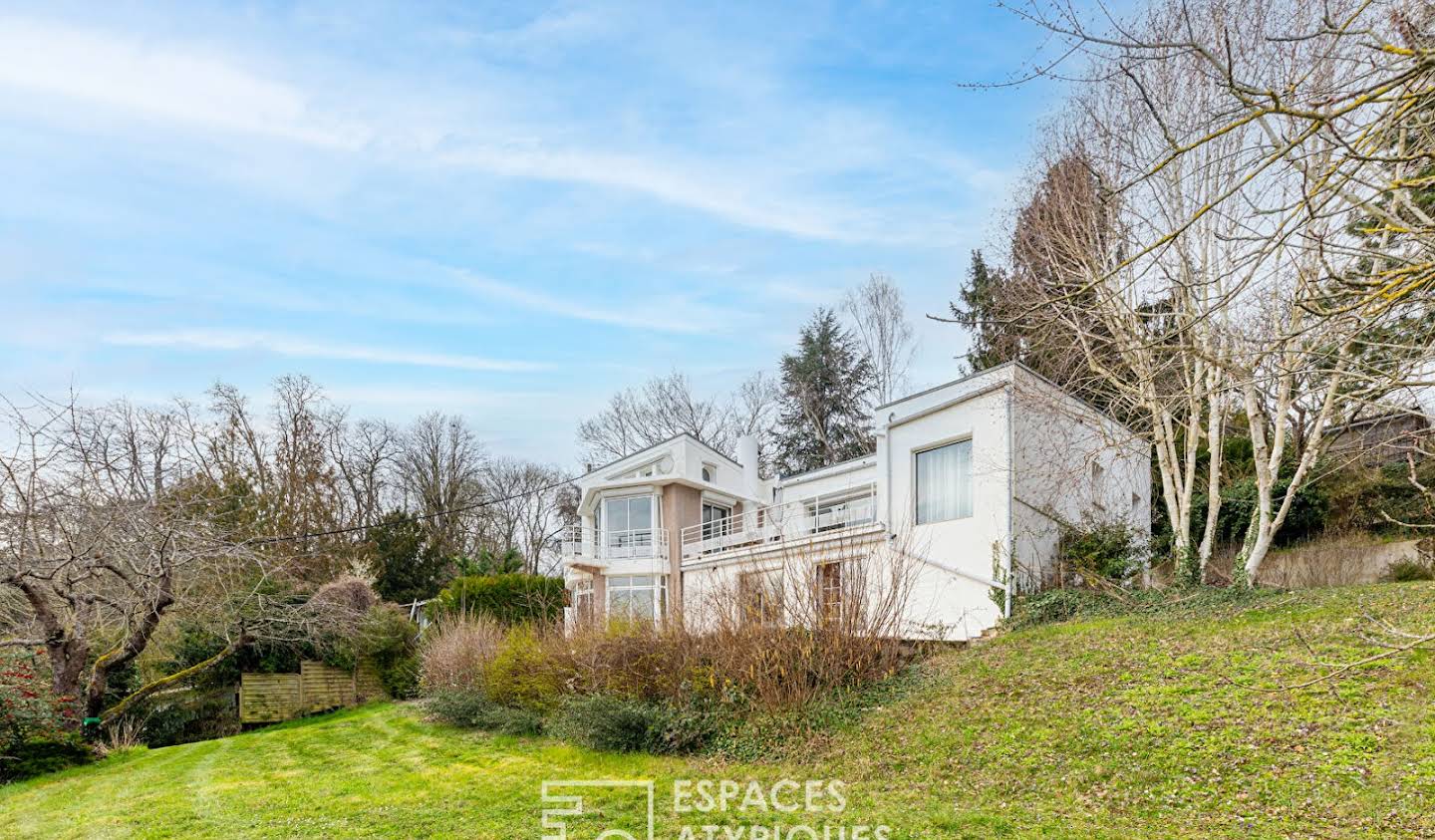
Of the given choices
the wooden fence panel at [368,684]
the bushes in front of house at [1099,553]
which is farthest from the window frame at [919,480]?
the wooden fence panel at [368,684]

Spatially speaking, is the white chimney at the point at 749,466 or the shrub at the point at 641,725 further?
the white chimney at the point at 749,466

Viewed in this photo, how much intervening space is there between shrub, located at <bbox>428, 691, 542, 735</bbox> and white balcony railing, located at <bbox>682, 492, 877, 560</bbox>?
26.9ft

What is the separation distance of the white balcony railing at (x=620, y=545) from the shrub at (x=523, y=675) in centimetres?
1009

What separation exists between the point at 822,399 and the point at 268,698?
21.7 m

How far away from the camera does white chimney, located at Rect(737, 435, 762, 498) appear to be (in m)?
26.0

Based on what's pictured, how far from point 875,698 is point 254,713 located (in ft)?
46.1

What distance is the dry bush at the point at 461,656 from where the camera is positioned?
43.4ft

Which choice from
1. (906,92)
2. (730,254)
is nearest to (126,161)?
(730,254)

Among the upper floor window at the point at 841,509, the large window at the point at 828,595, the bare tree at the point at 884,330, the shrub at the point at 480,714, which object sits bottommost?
the shrub at the point at 480,714

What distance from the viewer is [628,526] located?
78.8 feet

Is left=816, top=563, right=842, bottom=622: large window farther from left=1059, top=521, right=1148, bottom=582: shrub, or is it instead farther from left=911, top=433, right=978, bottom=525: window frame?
left=1059, top=521, right=1148, bottom=582: shrub

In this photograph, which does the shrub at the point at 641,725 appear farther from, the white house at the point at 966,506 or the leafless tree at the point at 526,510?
the leafless tree at the point at 526,510

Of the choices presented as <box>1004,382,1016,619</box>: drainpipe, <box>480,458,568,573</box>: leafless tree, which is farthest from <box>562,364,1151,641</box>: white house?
<box>480,458,568,573</box>: leafless tree

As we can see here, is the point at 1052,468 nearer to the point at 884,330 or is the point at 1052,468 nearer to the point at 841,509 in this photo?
the point at 841,509
